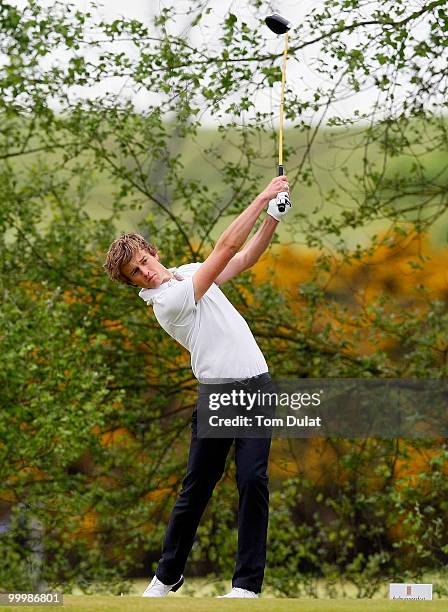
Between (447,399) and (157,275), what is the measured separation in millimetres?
4286

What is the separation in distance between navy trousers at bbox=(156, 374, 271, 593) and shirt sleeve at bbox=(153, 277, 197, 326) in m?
0.36

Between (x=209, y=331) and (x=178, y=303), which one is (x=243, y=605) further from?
(x=178, y=303)

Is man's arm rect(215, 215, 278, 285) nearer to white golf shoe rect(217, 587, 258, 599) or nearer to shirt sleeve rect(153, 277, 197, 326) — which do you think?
shirt sleeve rect(153, 277, 197, 326)

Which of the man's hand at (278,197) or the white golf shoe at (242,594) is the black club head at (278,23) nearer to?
the man's hand at (278,197)

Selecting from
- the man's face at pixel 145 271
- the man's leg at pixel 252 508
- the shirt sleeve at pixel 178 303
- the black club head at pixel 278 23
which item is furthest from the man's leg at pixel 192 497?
the black club head at pixel 278 23

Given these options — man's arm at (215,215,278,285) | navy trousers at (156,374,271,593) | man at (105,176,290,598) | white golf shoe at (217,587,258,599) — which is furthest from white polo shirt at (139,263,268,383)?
white golf shoe at (217,587,258,599)

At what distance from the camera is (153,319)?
8438 millimetres

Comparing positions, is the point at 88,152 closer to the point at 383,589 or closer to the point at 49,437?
the point at 49,437

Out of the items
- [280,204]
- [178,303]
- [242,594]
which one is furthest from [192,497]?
[280,204]

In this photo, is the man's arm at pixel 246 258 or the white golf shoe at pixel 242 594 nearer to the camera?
the white golf shoe at pixel 242 594

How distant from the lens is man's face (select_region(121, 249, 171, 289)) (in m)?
4.30

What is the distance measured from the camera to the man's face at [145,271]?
430 centimetres

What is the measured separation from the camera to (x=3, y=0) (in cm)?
810

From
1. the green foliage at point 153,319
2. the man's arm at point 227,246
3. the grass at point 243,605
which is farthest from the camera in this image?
the green foliage at point 153,319
